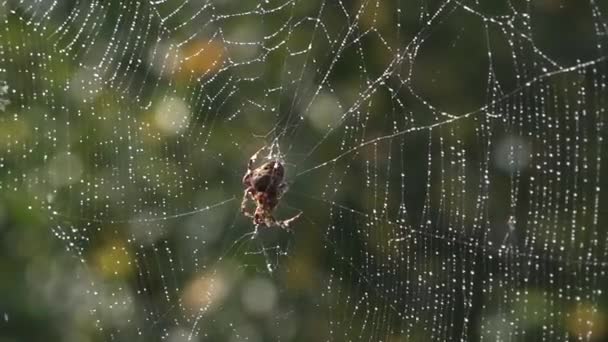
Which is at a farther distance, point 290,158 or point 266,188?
point 290,158

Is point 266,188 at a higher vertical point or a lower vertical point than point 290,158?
lower

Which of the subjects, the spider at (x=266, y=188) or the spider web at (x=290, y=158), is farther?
the spider web at (x=290, y=158)

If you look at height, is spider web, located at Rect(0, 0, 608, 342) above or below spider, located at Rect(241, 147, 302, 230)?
above

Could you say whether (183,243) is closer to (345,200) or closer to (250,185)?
(345,200)

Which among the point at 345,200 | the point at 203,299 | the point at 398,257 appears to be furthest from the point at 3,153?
the point at 398,257

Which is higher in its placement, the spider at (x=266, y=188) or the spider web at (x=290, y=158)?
the spider web at (x=290, y=158)
